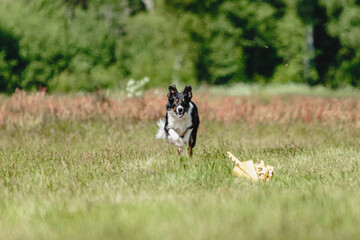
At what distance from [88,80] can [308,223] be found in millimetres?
31977

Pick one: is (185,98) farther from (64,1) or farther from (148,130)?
(64,1)

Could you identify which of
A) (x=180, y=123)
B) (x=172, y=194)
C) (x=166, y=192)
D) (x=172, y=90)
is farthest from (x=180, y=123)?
(x=172, y=194)

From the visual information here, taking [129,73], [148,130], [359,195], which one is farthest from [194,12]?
[359,195]

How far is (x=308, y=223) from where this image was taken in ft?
14.6

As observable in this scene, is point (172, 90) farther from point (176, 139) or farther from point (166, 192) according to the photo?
point (166, 192)

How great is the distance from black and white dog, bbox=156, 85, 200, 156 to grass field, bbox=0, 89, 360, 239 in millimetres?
268

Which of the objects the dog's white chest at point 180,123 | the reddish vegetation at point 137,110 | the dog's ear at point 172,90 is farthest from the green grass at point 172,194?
the reddish vegetation at point 137,110

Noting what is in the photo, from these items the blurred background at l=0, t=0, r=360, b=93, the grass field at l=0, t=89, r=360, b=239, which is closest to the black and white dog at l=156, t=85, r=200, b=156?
the grass field at l=0, t=89, r=360, b=239

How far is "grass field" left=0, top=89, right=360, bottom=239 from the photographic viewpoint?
4336 millimetres

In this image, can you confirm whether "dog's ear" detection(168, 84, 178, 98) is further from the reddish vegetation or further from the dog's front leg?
the reddish vegetation

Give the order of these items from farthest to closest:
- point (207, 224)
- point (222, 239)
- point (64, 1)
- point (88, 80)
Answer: point (64, 1) → point (88, 80) → point (207, 224) → point (222, 239)

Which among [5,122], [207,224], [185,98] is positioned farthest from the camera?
[5,122]

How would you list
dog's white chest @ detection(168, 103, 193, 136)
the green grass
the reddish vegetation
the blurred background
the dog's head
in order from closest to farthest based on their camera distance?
the green grass → the dog's head → dog's white chest @ detection(168, 103, 193, 136) → the reddish vegetation → the blurred background

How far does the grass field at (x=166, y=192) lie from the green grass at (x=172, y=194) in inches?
0.4
